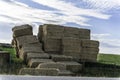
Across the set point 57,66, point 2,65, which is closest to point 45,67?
point 57,66

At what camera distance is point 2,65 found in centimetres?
3094

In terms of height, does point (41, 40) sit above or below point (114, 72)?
above

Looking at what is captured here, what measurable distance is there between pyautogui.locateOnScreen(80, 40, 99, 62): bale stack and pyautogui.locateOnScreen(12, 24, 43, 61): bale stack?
11.7ft

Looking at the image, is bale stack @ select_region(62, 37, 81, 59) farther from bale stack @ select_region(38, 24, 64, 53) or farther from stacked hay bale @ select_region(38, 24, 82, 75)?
bale stack @ select_region(38, 24, 64, 53)

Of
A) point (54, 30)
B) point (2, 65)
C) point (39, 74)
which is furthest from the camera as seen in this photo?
point (54, 30)

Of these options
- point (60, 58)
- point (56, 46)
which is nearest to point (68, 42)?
point (56, 46)

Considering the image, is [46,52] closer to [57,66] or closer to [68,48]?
[68,48]

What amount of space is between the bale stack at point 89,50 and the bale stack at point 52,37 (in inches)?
76.3

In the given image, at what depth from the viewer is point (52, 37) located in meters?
33.3

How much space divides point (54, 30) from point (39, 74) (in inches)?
228

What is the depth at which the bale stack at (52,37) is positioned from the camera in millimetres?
33034

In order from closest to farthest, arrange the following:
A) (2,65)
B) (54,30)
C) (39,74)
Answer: (39,74)
(2,65)
(54,30)

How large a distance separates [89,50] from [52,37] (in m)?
3.32

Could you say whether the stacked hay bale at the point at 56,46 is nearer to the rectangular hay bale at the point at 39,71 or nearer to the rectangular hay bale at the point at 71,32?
the rectangular hay bale at the point at 71,32
